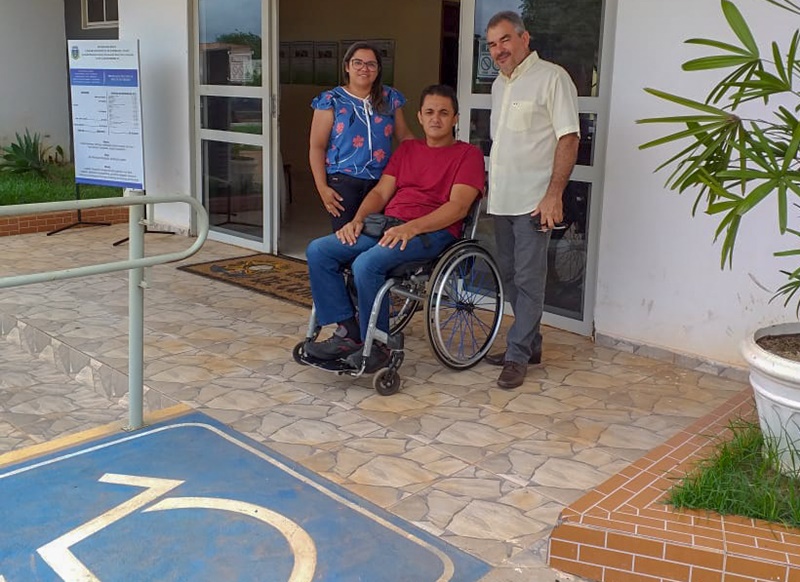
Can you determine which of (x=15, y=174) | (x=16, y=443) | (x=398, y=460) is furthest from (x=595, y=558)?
(x=15, y=174)

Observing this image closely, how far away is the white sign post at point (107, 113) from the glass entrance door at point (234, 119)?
18.5 inches

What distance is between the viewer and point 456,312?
11.8 feet

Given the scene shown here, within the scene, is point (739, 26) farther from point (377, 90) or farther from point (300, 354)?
→ point (300, 354)

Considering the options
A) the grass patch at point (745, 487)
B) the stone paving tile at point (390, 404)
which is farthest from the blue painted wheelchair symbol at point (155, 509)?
the grass patch at point (745, 487)

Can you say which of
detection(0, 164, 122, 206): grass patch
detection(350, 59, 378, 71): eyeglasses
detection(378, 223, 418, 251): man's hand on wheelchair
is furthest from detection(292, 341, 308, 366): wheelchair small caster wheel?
detection(0, 164, 122, 206): grass patch

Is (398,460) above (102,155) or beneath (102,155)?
beneath

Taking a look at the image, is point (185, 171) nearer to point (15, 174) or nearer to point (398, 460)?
point (15, 174)

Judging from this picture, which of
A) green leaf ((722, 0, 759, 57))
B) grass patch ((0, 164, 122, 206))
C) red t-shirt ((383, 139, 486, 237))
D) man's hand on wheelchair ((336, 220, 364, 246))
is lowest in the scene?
grass patch ((0, 164, 122, 206))

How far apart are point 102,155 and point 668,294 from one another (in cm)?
430

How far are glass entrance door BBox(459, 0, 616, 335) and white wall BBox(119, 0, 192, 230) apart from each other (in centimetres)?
266

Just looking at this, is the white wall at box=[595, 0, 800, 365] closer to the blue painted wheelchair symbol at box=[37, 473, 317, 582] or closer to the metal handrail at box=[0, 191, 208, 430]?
the metal handrail at box=[0, 191, 208, 430]

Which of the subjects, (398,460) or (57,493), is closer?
(57,493)

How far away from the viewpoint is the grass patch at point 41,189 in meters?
6.98

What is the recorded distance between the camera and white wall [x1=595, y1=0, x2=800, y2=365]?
11.2 ft
